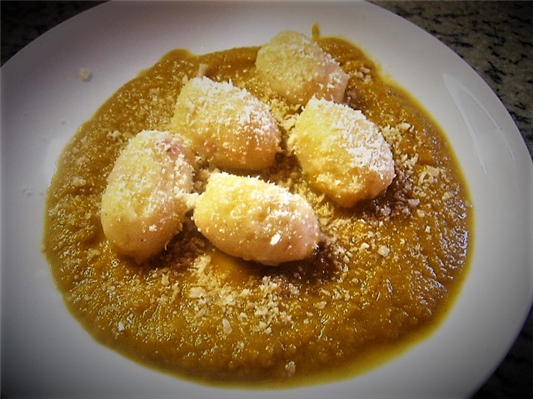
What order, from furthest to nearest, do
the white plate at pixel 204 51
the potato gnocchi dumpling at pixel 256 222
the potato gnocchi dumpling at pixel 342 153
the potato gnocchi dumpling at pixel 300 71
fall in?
1. the potato gnocchi dumpling at pixel 300 71
2. the potato gnocchi dumpling at pixel 342 153
3. the potato gnocchi dumpling at pixel 256 222
4. the white plate at pixel 204 51

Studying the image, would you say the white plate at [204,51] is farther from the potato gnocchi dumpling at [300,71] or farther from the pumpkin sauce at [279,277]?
the potato gnocchi dumpling at [300,71]

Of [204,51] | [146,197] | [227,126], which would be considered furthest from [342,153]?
[204,51]

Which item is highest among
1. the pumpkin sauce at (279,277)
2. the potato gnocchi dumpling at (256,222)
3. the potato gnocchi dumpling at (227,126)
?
the potato gnocchi dumpling at (227,126)

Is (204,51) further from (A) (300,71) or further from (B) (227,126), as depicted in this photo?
(B) (227,126)

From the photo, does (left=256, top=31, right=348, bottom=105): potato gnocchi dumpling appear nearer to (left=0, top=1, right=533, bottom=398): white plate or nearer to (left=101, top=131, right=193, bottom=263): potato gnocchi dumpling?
(left=0, top=1, right=533, bottom=398): white plate

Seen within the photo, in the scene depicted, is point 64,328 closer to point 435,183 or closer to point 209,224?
point 209,224

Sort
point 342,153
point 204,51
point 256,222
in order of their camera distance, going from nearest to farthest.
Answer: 1. point 256,222
2. point 342,153
3. point 204,51

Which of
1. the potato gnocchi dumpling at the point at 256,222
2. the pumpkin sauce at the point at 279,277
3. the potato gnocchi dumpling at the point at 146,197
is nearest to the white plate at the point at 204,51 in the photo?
the pumpkin sauce at the point at 279,277
